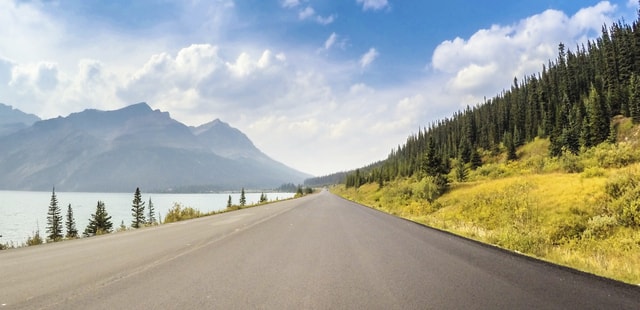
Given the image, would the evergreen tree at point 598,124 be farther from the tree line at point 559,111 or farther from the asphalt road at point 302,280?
the asphalt road at point 302,280

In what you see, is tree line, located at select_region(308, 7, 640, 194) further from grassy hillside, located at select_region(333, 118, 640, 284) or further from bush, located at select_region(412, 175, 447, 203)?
grassy hillside, located at select_region(333, 118, 640, 284)

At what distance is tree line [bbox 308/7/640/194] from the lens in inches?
2707

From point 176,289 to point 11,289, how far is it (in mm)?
2884

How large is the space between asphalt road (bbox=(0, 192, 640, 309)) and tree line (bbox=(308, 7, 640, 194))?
37.0 metres

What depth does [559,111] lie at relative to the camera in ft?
279

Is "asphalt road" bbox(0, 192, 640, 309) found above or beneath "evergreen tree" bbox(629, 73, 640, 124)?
beneath

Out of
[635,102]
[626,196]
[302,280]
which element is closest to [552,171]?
[626,196]

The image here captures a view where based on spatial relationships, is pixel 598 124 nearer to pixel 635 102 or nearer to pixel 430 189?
pixel 635 102

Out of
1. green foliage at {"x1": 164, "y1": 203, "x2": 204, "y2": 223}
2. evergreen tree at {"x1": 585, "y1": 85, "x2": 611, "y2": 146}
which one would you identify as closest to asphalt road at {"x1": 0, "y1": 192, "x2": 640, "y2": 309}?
green foliage at {"x1": 164, "y1": 203, "x2": 204, "y2": 223}

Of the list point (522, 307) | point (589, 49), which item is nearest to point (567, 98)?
point (589, 49)

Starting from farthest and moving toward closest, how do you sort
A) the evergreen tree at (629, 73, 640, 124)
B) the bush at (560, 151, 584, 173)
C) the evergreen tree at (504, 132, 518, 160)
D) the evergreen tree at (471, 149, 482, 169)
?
the evergreen tree at (471, 149, 482, 169) → the evergreen tree at (504, 132, 518, 160) → the evergreen tree at (629, 73, 640, 124) → the bush at (560, 151, 584, 173)

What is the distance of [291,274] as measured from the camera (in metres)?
6.73

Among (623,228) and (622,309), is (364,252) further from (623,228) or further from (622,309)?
(623,228)

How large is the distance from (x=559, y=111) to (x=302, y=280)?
9798cm
